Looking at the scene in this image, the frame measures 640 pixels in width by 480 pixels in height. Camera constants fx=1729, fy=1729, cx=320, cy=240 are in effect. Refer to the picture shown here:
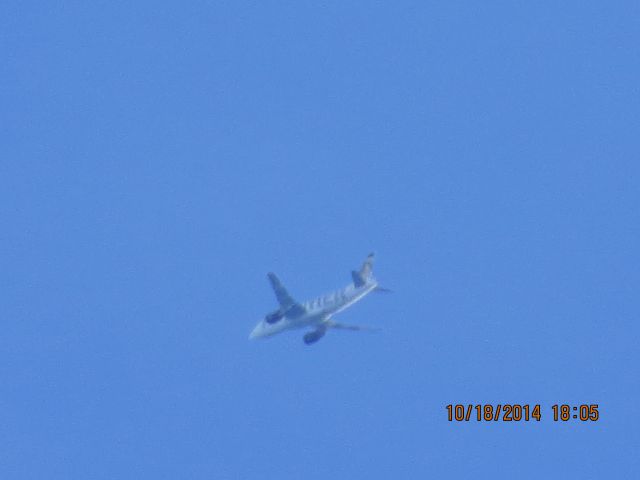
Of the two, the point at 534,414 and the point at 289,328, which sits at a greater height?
the point at 289,328

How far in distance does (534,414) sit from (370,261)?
80.0 feet

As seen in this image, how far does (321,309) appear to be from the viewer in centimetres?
15288

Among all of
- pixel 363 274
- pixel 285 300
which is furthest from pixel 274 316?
pixel 363 274

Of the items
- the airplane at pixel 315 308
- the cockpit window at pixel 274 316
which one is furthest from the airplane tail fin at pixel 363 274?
the cockpit window at pixel 274 316

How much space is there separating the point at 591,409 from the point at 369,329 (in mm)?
26121

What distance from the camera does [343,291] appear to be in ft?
497

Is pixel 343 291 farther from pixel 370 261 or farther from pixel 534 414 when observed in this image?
pixel 534 414

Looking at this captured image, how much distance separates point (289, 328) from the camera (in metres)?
155

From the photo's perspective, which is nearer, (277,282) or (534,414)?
(534,414)

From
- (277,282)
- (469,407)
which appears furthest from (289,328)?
(469,407)

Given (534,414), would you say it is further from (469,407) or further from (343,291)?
(343,291)

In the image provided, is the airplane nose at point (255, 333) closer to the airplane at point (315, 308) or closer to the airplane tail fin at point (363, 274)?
the airplane at point (315, 308)

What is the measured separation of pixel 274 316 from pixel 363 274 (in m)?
9.21

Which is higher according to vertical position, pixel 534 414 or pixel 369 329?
pixel 369 329
